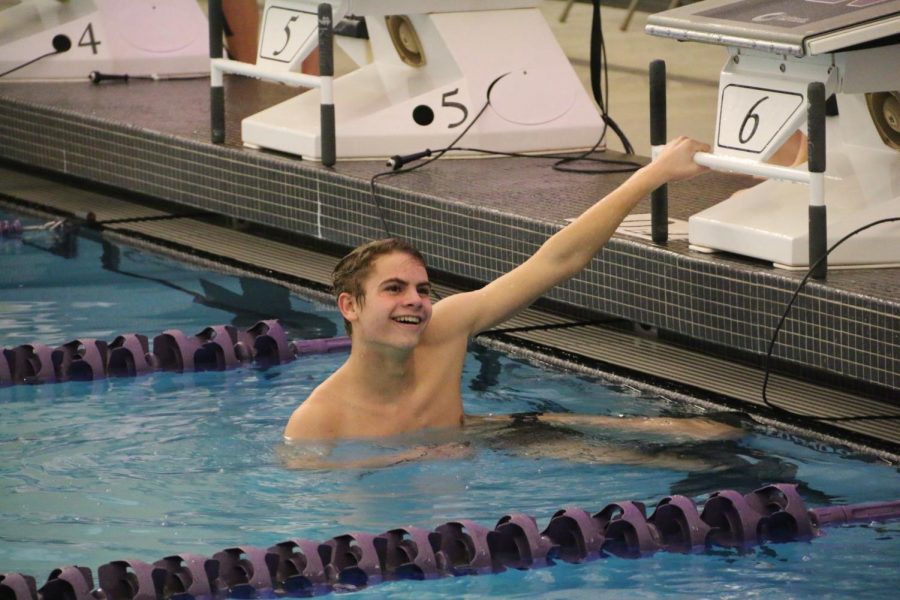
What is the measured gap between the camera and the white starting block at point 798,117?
4828mm

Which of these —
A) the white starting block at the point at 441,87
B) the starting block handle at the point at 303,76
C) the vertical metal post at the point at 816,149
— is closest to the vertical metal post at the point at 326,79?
the starting block handle at the point at 303,76

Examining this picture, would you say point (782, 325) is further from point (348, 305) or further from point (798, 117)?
point (348, 305)

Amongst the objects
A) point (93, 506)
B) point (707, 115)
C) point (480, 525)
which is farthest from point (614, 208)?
point (707, 115)

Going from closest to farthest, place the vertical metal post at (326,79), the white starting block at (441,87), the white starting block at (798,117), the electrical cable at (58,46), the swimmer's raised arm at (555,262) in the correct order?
the swimmer's raised arm at (555,262), the white starting block at (798,117), the vertical metal post at (326,79), the white starting block at (441,87), the electrical cable at (58,46)

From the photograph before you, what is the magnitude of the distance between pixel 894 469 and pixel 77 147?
4434 millimetres

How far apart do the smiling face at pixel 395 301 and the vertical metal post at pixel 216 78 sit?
2.86 m

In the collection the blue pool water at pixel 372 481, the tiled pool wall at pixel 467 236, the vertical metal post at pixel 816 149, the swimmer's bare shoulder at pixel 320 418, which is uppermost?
the vertical metal post at pixel 816 149

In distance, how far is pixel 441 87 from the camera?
265 inches

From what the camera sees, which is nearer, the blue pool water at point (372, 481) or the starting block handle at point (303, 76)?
the blue pool water at point (372, 481)

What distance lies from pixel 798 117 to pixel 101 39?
4.60 meters

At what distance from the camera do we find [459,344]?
14.2 feet

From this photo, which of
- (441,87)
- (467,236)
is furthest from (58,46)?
(467,236)

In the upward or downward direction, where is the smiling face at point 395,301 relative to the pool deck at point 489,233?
upward

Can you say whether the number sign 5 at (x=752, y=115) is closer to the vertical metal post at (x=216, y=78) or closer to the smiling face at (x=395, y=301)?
the smiling face at (x=395, y=301)
